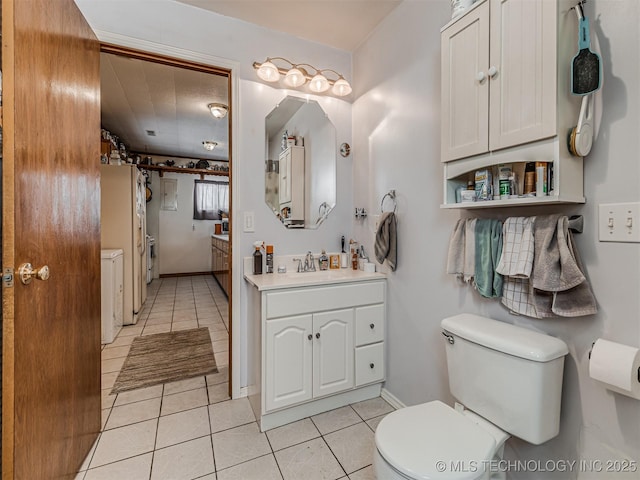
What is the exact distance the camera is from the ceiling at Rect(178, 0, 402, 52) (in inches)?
72.1

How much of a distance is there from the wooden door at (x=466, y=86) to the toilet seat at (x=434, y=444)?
104 cm

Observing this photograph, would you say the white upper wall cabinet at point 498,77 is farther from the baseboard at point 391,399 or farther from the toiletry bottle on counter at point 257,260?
the baseboard at point 391,399

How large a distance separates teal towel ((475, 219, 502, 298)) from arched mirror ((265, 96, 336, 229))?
120 centimetres

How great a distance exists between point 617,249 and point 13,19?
196 cm

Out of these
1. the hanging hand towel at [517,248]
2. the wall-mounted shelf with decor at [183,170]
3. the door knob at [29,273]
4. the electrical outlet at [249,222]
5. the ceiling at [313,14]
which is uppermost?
the ceiling at [313,14]

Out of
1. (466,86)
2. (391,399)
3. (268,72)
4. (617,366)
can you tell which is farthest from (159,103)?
(617,366)

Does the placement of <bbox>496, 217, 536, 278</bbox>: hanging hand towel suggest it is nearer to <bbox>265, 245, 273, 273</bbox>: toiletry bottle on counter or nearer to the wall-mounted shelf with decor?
<bbox>265, 245, 273, 273</bbox>: toiletry bottle on counter

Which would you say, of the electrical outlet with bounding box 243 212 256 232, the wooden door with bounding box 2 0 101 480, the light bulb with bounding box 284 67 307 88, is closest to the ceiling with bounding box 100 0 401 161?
the light bulb with bounding box 284 67 307 88

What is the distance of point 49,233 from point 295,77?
5.52 feet

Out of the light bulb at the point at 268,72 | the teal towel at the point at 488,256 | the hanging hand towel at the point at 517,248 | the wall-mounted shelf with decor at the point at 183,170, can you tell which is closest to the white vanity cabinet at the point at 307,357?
the teal towel at the point at 488,256

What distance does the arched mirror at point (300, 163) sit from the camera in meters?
2.12

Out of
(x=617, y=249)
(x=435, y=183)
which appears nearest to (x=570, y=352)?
(x=617, y=249)

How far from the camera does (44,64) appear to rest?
1.07 metres

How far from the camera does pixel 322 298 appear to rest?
1783 mm
